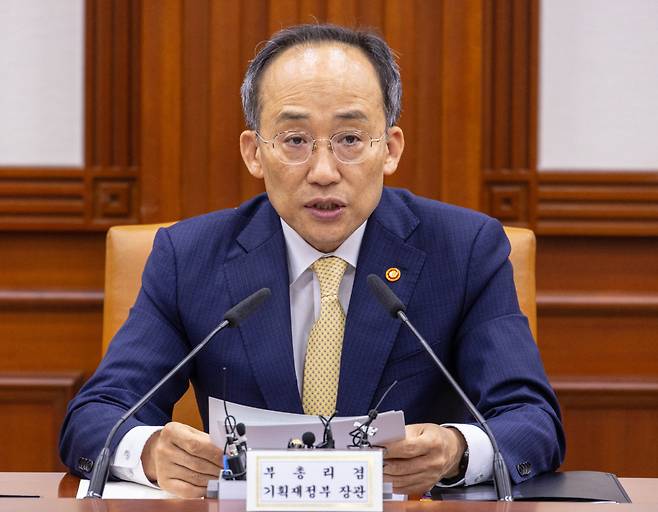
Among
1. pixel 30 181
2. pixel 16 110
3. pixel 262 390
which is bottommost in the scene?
pixel 262 390

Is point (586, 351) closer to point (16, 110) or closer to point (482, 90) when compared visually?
point (482, 90)

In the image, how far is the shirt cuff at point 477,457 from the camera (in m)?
1.85

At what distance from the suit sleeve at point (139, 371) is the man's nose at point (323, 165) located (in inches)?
16.1

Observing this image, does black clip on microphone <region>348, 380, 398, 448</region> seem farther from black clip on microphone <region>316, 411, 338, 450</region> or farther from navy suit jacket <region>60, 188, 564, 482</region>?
navy suit jacket <region>60, 188, 564, 482</region>

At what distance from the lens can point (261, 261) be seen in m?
2.28

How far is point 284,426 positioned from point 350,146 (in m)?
0.76

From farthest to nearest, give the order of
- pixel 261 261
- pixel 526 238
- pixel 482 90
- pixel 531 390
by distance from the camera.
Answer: pixel 482 90, pixel 526 238, pixel 261 261, pixel 531 390

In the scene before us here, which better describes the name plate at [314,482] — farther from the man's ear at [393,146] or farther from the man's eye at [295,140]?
the man's ear at [393,146]

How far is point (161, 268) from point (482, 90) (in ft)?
4.76

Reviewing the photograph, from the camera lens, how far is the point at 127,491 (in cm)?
185

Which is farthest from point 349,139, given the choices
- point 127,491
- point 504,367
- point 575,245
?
point 575,245

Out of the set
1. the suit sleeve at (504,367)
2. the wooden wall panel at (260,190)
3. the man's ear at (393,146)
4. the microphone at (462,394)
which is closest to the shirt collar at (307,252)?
the man's ear at (393,146)

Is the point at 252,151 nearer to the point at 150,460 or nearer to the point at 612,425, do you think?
the point at 150,460

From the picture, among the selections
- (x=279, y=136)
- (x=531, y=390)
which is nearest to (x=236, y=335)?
(x=279, y=136)
